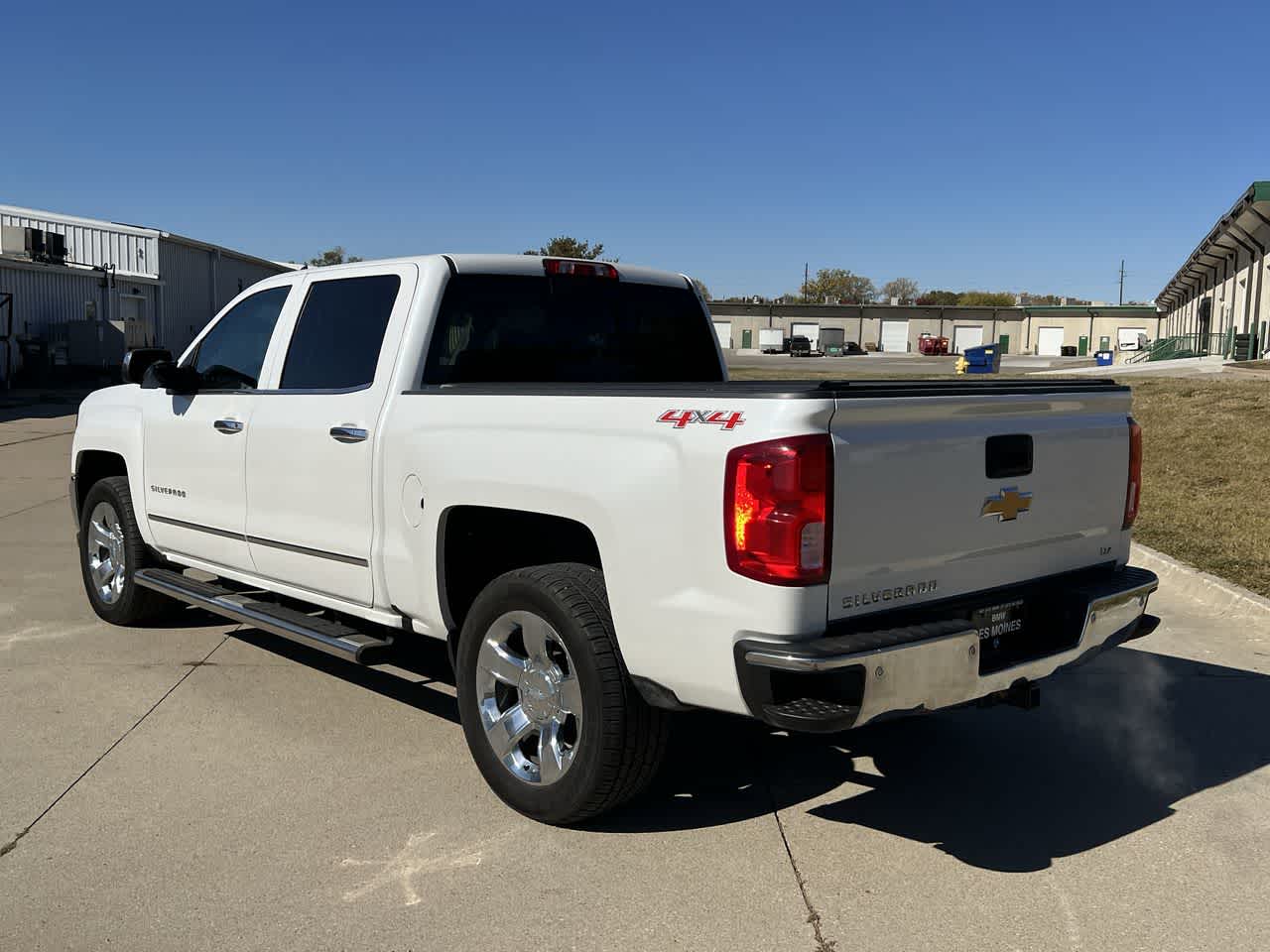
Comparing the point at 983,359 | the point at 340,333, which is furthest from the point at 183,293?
the point at 340,333

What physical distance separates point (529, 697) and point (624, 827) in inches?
22.5

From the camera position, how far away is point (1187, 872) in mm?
3730

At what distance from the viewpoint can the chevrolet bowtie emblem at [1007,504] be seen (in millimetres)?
3787

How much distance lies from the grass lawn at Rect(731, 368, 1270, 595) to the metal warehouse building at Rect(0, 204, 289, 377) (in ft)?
90.1

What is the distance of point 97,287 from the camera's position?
116 ft

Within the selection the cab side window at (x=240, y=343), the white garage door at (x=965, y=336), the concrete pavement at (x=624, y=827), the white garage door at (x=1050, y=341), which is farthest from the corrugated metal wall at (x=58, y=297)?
the white garage door at (x=1050, y=341)

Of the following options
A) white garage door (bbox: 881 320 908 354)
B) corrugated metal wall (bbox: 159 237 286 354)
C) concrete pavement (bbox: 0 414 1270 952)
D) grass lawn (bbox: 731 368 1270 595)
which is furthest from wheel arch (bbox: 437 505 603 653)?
white garage door (bbox: 881 320 908 354)

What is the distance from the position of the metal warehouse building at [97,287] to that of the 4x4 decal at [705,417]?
1223 inches

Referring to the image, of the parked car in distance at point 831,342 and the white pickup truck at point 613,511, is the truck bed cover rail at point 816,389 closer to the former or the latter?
the white pickup truck at point 613,511

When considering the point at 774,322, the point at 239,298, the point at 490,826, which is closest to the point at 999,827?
the point at 490,826

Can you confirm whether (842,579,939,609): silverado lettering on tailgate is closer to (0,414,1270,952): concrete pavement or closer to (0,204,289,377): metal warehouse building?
(0,414,1270,952): concrete pavement

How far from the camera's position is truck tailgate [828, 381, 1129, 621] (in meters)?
3.38

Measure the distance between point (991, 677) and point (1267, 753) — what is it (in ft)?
6.72

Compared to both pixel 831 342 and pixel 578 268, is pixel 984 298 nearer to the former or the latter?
pixel 831 342
